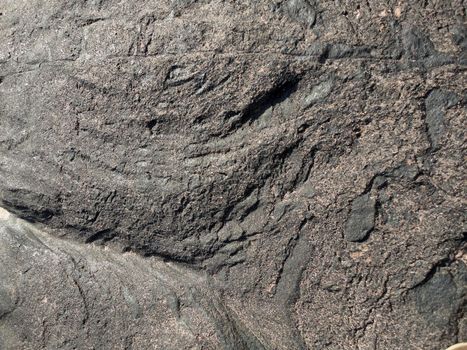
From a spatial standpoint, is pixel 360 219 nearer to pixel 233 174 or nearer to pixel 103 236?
pixel 233 174

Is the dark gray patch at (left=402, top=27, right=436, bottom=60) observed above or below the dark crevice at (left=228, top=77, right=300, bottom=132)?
above

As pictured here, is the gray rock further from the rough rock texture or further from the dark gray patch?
the dark gray patch

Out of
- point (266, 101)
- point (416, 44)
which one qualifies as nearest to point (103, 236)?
point (266, 101)

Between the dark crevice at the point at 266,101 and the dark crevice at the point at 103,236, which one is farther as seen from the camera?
the dark crevice at the point at 103,236

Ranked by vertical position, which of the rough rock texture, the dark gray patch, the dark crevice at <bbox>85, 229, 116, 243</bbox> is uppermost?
the dark gray patch

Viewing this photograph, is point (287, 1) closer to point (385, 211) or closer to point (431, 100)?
point (431, 100)

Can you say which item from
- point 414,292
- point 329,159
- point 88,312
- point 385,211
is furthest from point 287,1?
point 88,312

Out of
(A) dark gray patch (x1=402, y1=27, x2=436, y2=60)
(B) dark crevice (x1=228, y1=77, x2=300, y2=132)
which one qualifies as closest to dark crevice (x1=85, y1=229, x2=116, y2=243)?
(B) dark crevice (x1=228, y1=77, x2=300, y2=132)

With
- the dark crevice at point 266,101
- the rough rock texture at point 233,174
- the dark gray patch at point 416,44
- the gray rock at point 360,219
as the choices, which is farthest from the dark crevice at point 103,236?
the dark gray patch at point 416,44

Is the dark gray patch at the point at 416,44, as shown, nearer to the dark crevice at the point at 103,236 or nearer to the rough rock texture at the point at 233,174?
the rough rock texture at the point at 233,174
